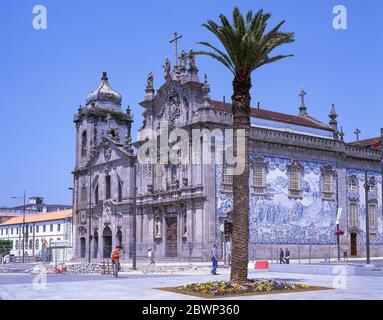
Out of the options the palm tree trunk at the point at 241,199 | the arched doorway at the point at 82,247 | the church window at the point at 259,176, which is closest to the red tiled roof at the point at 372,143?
the church window at the point at 259,176

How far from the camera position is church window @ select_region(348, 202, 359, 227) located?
5612cm

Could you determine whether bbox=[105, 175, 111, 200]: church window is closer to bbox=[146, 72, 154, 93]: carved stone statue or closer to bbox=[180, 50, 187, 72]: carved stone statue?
bbox=[146, 72, 154, 93]: carved stone statue

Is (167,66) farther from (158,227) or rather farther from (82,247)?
(82,247)

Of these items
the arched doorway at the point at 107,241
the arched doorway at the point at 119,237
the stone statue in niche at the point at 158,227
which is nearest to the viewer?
the stone statue in niche at the point at 158,227

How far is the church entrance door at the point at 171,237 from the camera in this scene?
51.1 meters

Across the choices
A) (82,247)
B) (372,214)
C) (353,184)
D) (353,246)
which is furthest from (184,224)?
(82,247)

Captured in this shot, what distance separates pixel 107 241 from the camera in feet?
202

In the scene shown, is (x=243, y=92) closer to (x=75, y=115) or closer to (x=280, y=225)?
(x=280, y=225)

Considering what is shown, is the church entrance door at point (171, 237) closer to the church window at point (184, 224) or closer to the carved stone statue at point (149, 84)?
the church window at point (184, 224)

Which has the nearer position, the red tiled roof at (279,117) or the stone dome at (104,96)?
the red tiled roof at (279,117)

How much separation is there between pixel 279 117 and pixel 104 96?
71.5 feet

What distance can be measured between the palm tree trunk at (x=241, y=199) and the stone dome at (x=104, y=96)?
47244 mm

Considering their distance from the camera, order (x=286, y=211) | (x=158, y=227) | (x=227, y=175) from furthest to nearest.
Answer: (x=158, y=227) → (x=286, y=211) → (x=227, y=175)
